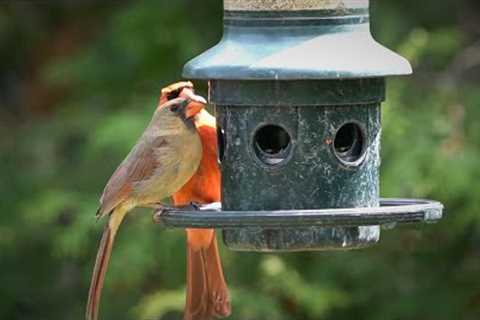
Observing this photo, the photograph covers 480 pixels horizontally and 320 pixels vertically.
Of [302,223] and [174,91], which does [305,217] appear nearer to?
[302,223]

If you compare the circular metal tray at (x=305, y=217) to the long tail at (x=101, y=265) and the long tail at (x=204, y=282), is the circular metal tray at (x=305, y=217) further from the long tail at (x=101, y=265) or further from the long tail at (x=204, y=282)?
the long tail at (x=204, y=282)

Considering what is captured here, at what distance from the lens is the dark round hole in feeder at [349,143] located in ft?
16.5

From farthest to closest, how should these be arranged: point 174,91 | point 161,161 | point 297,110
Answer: point 174,91
point 161,161
point 297,110

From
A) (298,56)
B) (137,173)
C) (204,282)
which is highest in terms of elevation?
(298,56)

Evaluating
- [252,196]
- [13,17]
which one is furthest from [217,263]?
[13,17]

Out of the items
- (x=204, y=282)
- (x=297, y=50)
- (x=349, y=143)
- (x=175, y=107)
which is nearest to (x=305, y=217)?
(x=297, y=50)

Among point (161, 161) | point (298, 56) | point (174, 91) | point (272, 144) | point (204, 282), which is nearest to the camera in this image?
point (298, 56)

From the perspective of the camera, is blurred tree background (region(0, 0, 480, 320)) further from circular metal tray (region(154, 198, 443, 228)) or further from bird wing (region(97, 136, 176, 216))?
circular metal tray (region(154, 198, 443, 228))

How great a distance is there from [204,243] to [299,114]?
0.94 meters

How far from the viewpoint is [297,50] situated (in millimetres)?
4754

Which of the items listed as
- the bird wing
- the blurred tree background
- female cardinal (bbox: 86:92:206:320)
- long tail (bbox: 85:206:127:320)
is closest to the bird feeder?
female cardinal (bbox: 86:92:206:320)

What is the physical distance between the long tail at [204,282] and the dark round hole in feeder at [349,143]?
2.46ft

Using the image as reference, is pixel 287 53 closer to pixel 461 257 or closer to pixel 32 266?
pixel 461 257

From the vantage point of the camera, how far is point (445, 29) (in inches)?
344
